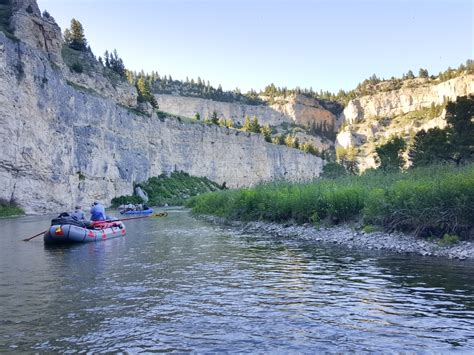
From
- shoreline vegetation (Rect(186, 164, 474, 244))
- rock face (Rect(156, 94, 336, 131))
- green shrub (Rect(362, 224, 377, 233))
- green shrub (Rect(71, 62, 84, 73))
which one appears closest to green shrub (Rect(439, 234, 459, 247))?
shoreline vegetation (Rect(186, 164, 474, 244))

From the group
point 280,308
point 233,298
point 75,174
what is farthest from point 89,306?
point 75,174

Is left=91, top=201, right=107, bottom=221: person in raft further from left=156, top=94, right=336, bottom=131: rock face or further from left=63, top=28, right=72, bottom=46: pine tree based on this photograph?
left=156, top=94, right=336, bottom=131: rock face

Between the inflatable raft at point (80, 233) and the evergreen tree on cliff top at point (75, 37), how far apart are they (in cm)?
5696

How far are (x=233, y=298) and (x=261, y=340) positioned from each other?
2564mm

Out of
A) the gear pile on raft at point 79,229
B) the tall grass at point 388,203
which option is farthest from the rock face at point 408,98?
the gear pile on raft at point 79,229

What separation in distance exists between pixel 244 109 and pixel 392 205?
159590mm

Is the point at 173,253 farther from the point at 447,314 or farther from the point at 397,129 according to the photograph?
the point at 397,129

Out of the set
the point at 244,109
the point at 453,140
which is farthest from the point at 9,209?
the point at 244,109

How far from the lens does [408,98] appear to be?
186750mm

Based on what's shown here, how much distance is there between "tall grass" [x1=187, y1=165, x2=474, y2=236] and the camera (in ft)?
49.3

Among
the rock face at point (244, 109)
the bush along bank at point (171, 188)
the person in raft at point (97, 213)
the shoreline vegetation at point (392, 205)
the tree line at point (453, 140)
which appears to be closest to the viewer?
the shoreline vegetation at point (392, 205)

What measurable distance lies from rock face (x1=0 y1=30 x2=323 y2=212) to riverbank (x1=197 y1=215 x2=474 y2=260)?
50.5 feet

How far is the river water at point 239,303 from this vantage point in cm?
690

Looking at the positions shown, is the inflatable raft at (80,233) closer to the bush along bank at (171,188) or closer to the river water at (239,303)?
the river water at (239,303)
